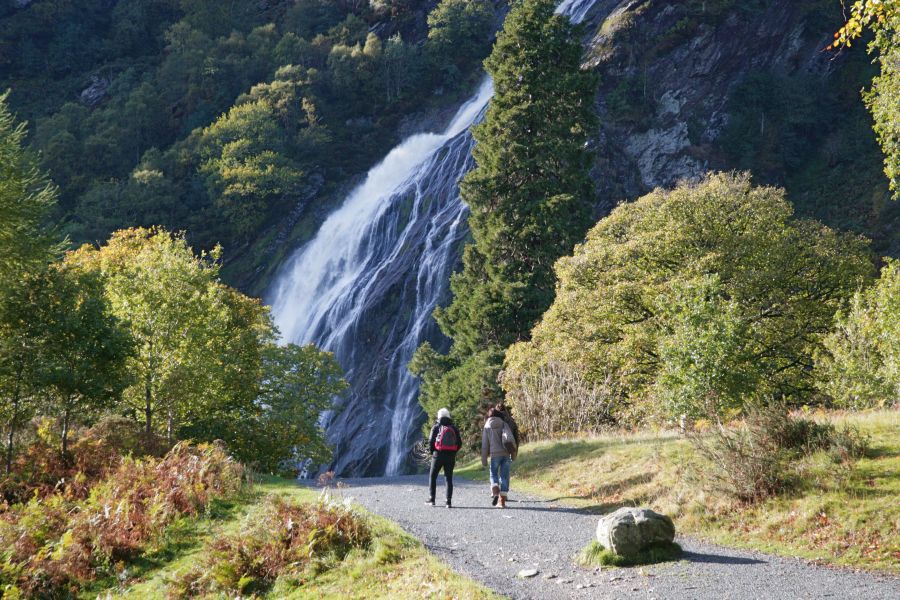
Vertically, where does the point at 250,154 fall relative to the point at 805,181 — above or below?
above

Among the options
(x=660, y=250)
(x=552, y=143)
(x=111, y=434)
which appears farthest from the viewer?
(x=552, y=143)

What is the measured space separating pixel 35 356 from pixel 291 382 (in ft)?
45.5

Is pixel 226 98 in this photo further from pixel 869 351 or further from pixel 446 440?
pixel 446 440

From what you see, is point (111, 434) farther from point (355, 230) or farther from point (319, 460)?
point (355, 230)

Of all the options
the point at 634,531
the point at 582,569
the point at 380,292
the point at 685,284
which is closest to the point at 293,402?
the point at 380,292

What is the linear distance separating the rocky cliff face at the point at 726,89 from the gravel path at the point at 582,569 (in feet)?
157

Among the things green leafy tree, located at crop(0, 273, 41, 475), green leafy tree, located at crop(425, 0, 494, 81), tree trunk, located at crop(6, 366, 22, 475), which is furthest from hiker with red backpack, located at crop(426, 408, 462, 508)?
green leafy tree, located at crop(425, 0, 494, 81)

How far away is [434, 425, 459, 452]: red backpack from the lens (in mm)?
14852

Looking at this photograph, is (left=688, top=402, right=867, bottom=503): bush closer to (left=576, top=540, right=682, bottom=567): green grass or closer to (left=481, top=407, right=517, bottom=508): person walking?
(left=576, top=540, right=682, bottom=567): green grass

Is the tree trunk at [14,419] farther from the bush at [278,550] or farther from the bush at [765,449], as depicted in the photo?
the bush at [765,449]

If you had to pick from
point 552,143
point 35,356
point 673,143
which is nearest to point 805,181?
point 673,143

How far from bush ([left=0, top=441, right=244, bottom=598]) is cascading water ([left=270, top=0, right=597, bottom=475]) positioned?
2110 centimetres

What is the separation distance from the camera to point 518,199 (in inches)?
1371

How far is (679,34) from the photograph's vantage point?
60.8 m
